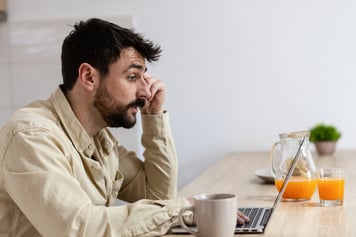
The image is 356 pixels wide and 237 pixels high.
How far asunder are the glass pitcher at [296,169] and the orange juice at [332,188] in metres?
0.09

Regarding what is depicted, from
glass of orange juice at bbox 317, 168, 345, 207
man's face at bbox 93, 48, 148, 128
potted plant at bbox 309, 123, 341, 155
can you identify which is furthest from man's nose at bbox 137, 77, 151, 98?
potted plant at bbox 309, 123, 341, 155

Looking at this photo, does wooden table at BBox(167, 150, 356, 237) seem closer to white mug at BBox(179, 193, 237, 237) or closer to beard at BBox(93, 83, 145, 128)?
white mug at BBox(179, 193, 237, 237)

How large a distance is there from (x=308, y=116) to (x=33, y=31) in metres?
1.33

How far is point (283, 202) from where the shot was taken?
1.72 meters

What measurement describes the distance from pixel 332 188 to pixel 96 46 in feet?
2.21

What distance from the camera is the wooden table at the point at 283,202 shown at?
1388mm

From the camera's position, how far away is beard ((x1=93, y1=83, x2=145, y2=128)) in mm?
1634

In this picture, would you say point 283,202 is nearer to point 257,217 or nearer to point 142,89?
point 257,217

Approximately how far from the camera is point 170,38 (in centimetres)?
306

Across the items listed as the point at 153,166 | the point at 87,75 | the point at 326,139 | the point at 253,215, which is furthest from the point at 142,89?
the point at 326,139

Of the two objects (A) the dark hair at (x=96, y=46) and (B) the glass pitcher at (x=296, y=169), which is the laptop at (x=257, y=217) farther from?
(A) the dark hair at (x=96, y=46)

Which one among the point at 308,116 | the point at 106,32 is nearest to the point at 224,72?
the point at 308,116

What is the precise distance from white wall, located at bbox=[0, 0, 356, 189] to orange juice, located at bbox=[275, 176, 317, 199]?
131 centimetres

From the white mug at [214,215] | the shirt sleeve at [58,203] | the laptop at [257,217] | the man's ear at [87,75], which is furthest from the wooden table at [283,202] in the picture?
the man's ear at [87,75]
